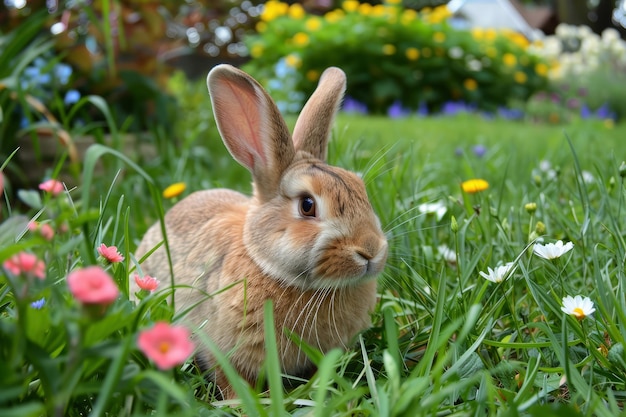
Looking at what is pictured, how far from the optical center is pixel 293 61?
9.21 m

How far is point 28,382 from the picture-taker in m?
1.31

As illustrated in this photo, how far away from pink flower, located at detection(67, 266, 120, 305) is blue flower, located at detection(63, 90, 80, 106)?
335cm

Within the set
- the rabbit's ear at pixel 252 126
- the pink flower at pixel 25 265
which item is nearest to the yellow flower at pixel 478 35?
the rabbit's ear at pixel 252 126

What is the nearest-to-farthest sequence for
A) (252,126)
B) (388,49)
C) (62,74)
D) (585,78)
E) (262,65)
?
(252,126) < (62,74) < (388,49) < (262,65) < (585,78)

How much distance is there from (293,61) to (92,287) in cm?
849

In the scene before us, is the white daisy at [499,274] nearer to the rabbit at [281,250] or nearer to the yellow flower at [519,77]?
the rabbit at [281,250]

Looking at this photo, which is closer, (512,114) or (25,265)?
(25,265)

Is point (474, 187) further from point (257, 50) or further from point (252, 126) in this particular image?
point (257, 50)

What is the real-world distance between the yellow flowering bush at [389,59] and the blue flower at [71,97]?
16.5ft

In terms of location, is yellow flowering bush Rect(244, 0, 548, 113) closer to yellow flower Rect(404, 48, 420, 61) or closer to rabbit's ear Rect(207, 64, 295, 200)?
yellow flower Rect(404, 48, 420, 61)

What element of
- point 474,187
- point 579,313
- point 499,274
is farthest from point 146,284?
point 474,187

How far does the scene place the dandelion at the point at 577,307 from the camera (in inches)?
64.8

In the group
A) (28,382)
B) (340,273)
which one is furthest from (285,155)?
(28,382)

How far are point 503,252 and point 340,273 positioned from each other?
76 cm
